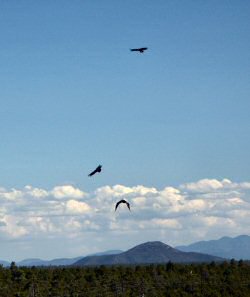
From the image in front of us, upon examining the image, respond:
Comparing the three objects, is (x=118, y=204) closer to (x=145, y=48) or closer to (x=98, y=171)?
(x=98, y=171)

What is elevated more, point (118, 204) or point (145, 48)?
point (145, 48)

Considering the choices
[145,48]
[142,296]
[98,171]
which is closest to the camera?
[98,171]

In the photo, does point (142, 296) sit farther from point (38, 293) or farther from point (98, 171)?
point (98, 171)

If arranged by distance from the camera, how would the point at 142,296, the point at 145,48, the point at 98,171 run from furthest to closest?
the point at 142,296 → the point at 145,48 → the point at 98,171

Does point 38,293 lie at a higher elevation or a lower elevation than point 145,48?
lower

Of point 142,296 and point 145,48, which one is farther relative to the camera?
point 142,296

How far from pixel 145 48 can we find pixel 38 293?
161530mm

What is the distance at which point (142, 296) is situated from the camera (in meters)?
192

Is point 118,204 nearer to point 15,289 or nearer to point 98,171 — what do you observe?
point 98,171

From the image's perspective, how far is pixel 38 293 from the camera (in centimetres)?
19975

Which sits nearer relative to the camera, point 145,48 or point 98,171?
point 98,171

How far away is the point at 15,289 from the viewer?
655 feet

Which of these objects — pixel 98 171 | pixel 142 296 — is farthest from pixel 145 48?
pixel 142 296

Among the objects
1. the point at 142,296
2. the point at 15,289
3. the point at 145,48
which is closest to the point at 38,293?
the point at 15,289
